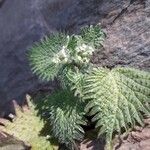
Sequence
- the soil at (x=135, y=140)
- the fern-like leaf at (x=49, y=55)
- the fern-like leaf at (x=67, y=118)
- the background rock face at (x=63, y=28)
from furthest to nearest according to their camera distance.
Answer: the background rock face at (x=63, y=28)
the fern-like leaf at (x=49, y=55)
the fern-like leaf at (x=67, y=118)
the soil at (x=135, y=140)

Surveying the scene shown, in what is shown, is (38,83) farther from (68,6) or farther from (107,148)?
(107,148)

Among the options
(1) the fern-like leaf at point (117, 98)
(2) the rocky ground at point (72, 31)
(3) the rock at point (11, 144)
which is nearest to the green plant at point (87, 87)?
(1) the fern-like leaf at point (117, 98)

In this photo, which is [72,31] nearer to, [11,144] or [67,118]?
[67,118]

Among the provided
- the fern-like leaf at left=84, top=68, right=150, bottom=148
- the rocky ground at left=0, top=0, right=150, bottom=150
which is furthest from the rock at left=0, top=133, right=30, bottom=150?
the fern-like leaf at left=84, top=68, right=150, bottom=148

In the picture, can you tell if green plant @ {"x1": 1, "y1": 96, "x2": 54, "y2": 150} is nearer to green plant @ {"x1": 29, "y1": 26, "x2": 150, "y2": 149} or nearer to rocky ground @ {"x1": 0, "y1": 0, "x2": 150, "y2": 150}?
green plant @ {"x1": 29, "y1": 26, "x2": 150, "y2": 149}

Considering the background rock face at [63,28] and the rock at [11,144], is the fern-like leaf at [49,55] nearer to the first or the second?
the background rock face at [63,28]

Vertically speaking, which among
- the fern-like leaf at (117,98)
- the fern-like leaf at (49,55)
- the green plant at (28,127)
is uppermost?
the fern-like leaf at (49,55)

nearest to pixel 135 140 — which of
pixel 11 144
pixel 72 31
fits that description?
pixel 11 144
